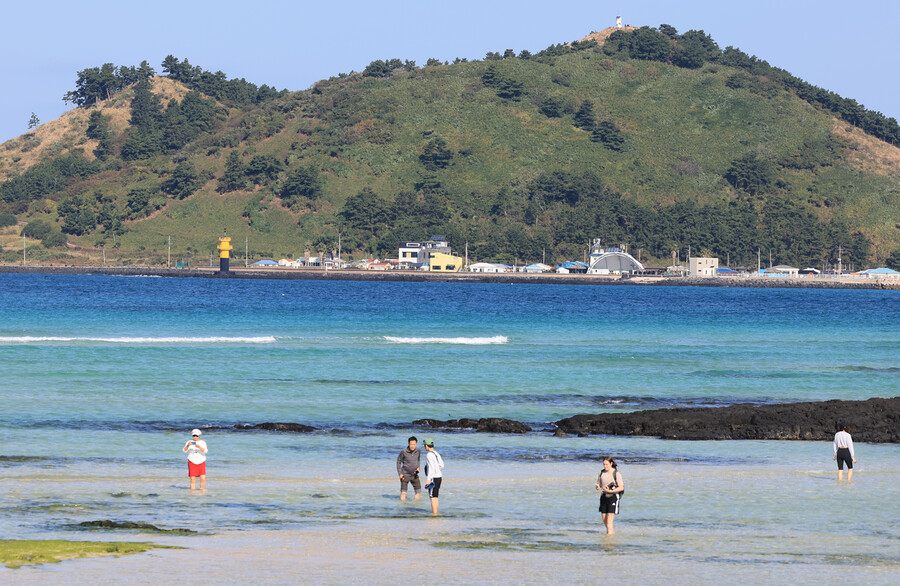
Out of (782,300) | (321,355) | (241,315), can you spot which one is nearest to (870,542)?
(321,355)

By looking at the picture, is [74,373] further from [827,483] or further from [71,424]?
[827,483]

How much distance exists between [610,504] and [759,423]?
1482 cm

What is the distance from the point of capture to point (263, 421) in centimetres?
3600

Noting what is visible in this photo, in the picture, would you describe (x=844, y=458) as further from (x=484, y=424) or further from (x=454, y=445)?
(x=484, y=424)

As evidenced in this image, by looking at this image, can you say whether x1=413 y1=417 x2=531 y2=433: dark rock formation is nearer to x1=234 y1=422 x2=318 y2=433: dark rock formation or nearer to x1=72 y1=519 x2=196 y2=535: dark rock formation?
x1=234 y1=422 x2=318 y2=433: dark rock formation

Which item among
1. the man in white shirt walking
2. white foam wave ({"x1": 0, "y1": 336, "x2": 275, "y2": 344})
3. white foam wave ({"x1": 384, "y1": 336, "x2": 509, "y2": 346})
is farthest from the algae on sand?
white foam wave ({"x1": 384, "y1": 336, "x2": 509, "y2": 346})

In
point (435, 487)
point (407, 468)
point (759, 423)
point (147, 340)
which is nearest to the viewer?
point (435, 487)

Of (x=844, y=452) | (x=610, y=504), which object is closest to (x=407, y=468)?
(x=610, y=504)

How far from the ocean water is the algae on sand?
75 centimetres

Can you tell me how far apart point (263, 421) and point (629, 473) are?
13.4 meters

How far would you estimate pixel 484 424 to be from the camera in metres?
35.2

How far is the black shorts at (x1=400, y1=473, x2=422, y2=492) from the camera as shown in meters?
24.7

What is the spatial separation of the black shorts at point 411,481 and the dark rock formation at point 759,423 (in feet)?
34.5

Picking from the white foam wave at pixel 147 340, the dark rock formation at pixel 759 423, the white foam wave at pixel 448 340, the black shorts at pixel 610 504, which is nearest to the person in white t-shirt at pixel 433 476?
the black shorts at pixel 610 504
